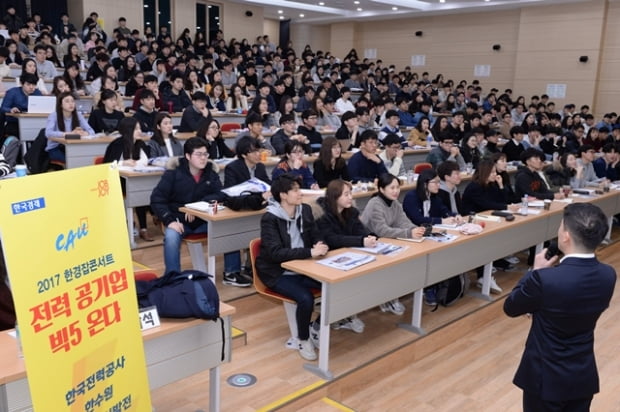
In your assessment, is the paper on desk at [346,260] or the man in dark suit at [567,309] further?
the paper on desk at [346,260]

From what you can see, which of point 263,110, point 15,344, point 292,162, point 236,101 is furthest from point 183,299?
point 236,101

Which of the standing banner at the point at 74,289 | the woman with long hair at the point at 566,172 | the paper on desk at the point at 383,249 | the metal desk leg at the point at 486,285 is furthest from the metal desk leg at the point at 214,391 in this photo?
the woman with long hair at the point at 566,172

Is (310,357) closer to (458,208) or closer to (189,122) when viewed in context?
(458,208)

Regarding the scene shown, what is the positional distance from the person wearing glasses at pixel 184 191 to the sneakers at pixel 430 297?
1.92m

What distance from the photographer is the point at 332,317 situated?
3.29 meters

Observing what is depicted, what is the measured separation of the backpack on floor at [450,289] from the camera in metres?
4.56

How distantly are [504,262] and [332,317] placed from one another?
3.03 m

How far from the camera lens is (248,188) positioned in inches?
181

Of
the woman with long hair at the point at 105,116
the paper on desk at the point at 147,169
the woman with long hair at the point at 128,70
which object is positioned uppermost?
the woman with long hair at the point at 128,70

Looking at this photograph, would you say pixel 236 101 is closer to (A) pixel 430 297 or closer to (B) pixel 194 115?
(B) pixel 194 115

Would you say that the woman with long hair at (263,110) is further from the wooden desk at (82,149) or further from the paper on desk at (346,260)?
the paper on desk at (346,260)

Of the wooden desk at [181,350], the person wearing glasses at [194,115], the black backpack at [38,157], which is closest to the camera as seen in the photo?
the wooden desk at [181,350]

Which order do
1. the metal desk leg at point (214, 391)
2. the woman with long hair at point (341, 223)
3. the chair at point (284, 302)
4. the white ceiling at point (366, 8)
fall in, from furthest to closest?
the white ceiling at point (366, 8)
the woman with long hair at point (341, 223)
the chair at point (284, 302)
the metal desk leg at point (214, 391)

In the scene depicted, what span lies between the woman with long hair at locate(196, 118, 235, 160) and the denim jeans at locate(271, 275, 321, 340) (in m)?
2.58
